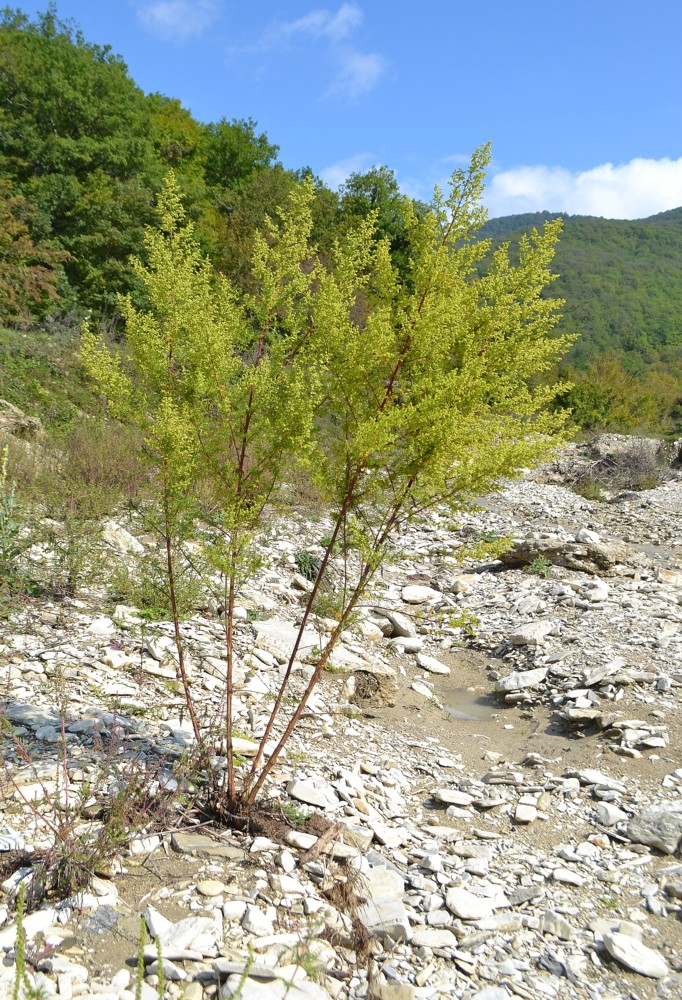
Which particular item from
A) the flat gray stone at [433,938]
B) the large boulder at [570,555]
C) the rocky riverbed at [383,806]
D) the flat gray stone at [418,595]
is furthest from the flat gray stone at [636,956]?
the large boulder at [570,555]

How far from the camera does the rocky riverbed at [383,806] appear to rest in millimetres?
2529

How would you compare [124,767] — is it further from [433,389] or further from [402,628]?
[402,628]

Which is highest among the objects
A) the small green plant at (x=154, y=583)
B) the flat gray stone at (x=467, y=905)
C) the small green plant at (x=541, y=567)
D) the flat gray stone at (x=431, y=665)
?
the small green plant at (x=154, y=583)

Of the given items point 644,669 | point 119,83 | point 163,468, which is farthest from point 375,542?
point 119,83

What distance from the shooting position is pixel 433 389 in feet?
9.66

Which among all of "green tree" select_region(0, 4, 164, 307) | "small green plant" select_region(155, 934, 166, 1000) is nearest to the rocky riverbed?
"small green plant" select_region(155, 934, 166, 1000)

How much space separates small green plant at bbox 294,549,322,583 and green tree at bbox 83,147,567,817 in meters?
4.63

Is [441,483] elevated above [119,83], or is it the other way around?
[119,83]

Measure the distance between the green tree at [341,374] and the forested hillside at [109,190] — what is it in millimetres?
6903

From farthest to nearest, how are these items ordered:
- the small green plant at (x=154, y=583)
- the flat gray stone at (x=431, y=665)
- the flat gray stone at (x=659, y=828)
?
the flat gray stone at (x=431, y=665) < the flat gray stone at (x=659, y=828) < the small green plant at (x=154, y=583)

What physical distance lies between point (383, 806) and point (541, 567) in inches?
227

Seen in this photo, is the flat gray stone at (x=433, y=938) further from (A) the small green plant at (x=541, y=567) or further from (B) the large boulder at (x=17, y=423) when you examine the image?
(B) the large boulder at (x=17, y=423)

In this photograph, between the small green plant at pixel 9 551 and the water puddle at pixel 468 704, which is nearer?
the small green plant at pixel 9 551

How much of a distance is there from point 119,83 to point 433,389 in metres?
31.0
